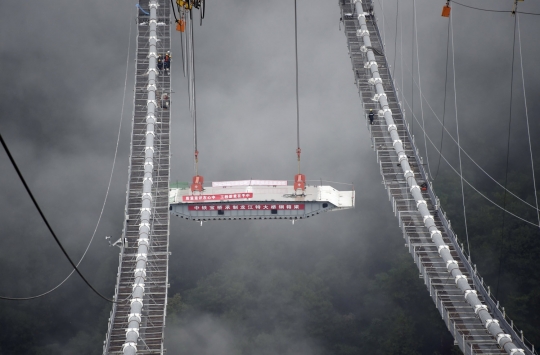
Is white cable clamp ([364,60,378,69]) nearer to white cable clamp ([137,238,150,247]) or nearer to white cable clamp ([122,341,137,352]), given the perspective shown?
white cable clamp ([137,238,150,247])

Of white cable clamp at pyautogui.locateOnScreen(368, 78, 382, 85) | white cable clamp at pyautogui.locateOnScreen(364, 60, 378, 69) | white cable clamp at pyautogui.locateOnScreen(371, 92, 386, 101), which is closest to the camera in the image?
white cable clamp at pyautogui.locateOnScreen(371, 92, 386, 101)

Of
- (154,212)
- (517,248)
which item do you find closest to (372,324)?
(517,248)

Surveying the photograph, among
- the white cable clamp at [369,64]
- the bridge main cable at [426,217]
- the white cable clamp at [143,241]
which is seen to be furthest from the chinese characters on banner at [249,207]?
the white cable clamp at [369,64]

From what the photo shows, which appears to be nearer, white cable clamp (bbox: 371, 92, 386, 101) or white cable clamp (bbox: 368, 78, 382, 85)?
white cable clamp (bbox: 371, 92, 386, 101)

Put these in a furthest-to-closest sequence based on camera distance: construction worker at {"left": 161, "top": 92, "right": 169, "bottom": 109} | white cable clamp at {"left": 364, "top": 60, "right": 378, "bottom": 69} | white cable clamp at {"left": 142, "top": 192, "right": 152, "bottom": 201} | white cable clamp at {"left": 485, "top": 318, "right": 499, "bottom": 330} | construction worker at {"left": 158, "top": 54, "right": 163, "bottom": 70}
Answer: construction worker at {"left": 158, "top": 54, "right": 163, "bottom": 70} → white cable clamp at {"left": 364, "top": 60, "right": 378, "bottom": 69} → construction worker at {"left": 161, "top": 92, "right": 169, "bottom": 109} → white cable clamp at {"left": 142, "top": 192, "right": 152, "bottom": 201} → white cable clamp at {"left": 485, "top": 318, "right": 499, "bottom": 330}

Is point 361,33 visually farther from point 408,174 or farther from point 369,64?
point 408,174

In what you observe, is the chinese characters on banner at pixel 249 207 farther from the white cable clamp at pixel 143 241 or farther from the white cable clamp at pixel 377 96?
the white cable clamp at pixel 377 96

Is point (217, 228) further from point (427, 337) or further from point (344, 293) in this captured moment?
point (427, 337)

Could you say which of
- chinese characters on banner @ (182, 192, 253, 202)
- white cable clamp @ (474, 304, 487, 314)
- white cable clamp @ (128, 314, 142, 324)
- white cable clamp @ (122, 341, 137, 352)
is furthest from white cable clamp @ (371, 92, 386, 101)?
white cable clamp @ (122, 341, 137, 352)

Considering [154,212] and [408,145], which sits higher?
[408,145]

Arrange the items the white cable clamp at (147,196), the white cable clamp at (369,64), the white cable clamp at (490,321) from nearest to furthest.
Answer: the white cable clamp at (490,321)
the white cable clamp at (147,196)
the white cable clamp at (369,64)

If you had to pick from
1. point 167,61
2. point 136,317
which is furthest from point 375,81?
point 136,317
